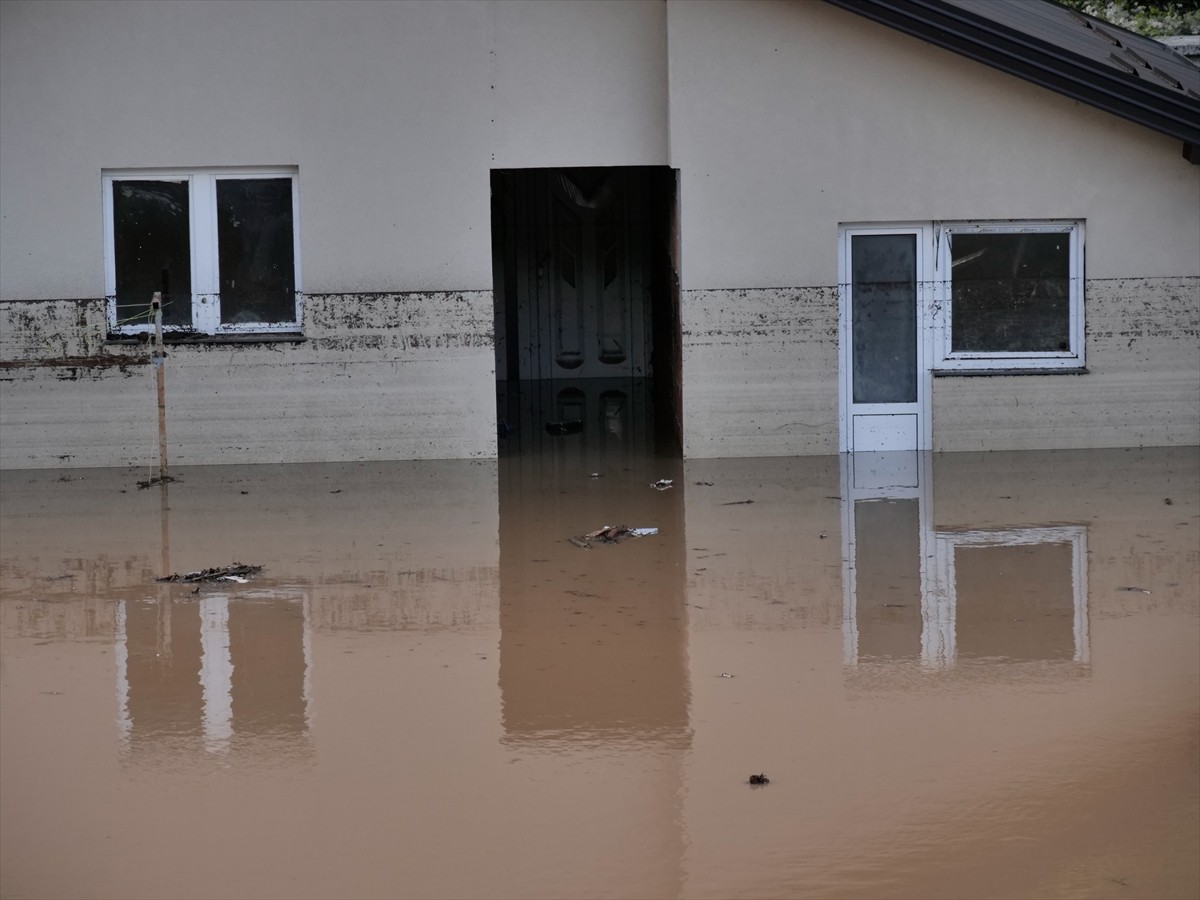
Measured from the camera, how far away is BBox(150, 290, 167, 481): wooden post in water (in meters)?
12.8

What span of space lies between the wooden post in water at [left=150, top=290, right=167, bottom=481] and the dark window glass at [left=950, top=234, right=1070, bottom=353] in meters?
6.83

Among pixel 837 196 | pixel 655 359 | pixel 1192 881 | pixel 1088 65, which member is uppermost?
pixel 1088 65

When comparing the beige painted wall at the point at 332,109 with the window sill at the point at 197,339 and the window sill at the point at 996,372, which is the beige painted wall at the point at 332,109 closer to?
the window sill at the point at 197,339

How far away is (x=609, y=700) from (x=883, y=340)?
7782 mm

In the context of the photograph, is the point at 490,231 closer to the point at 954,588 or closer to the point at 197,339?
the point at 197,339

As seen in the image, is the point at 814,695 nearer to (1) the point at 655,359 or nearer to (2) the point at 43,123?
(2) the point at 43,123

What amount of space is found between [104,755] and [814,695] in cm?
281

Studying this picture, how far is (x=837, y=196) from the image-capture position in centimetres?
1304

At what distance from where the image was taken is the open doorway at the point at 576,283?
19016mm

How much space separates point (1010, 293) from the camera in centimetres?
1338

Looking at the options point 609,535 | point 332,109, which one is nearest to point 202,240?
point 332,109

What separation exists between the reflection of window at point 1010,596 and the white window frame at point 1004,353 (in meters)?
3.81

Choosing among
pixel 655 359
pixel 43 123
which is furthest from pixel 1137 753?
pixel 655 359

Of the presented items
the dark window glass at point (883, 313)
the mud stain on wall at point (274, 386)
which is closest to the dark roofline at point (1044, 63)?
the dark window glass at point (883, 313)
